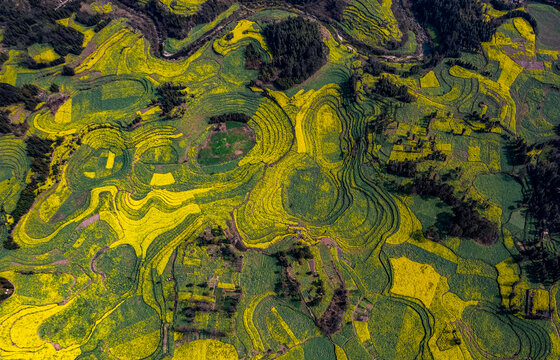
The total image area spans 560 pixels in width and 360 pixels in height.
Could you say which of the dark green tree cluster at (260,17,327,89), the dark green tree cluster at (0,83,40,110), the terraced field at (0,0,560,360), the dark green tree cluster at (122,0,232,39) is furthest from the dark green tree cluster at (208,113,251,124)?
the dark green tree cluster at (0,83,40,110)

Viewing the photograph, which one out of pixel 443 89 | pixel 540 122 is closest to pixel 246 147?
pixel 443 89

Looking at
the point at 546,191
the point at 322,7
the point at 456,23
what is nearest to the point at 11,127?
the point at 322,7

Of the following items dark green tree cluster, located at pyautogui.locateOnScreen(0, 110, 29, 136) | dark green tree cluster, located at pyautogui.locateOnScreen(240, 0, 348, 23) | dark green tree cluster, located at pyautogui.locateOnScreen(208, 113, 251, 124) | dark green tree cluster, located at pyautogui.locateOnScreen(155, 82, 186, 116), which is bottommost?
dark green tree cluster, located at pyautogui.locateOnScreen(0, 110, 29, 136)

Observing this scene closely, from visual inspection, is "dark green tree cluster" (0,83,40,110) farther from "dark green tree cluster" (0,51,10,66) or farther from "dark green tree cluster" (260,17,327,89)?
"dark green tree cluster" (260,17,327,89)

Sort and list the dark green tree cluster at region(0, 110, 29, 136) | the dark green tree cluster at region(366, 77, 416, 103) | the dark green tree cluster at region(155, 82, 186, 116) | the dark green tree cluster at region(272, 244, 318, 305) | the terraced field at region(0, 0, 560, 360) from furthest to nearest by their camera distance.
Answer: the dark green tree cluster at region(155, 82, 186, 116) < the dark green tree cluster at region(0, 110, 29, 136) < the dark green tree cluster at region(366, 77, 416, 103) < the dark green tree cluster at region(272, 244, 318, 305) < the terraced field at region(0, 0, 560, 360)

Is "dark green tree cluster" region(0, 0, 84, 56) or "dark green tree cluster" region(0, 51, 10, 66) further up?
"dark green tree cluster" region(0, 0, 84, 56)

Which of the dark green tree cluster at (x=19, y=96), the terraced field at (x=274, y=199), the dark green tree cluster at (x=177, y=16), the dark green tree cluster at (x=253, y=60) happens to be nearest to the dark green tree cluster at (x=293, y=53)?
the dark green tree cluster at (x=253, y=60)

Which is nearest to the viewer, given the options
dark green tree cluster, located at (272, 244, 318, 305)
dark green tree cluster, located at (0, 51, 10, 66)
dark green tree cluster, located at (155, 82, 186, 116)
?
dark green tree cluster, located at (272, 244, 318, 305)

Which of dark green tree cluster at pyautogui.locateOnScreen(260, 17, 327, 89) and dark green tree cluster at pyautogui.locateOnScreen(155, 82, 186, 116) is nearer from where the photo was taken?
dark green tree cluster at pyautogui.locateOnScreen(155, 82, 186, 116)

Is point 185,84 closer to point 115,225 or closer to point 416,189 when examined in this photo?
point 115,225
